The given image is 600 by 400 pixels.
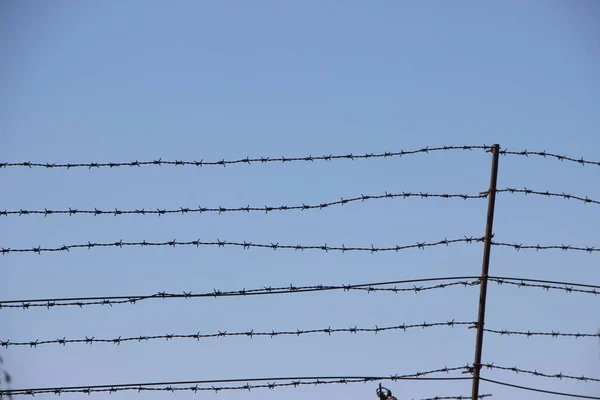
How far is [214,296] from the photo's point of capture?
8609 mm

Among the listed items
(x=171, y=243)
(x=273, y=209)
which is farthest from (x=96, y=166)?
(x=273, y=209)

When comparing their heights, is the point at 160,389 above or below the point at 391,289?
below

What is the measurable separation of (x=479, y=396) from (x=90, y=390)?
10.6ft

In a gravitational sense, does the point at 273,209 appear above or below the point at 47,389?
above

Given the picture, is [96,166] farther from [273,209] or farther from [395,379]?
[395,379]

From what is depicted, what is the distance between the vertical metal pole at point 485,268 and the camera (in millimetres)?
8547

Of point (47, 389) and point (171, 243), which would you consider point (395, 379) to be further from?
point (47, 389)

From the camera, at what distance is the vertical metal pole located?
855 cm

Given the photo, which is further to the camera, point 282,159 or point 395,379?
point 282,159

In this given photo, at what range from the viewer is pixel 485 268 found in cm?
866

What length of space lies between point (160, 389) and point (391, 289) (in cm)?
214

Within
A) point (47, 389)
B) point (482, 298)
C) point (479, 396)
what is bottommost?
point (47, 389)

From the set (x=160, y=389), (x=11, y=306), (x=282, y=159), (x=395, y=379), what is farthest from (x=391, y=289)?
(x=11, y=306)

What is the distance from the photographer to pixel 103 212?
350 inches
